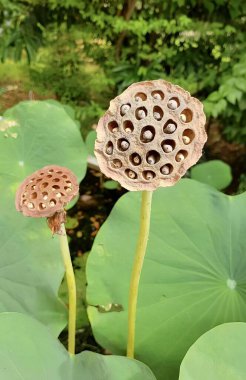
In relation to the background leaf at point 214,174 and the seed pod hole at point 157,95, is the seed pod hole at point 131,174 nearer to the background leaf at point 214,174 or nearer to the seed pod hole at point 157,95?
the seed pod hole at point 157,95

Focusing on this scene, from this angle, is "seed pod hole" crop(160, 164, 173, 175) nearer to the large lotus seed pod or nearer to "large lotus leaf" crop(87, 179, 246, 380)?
the large lotus seed pod

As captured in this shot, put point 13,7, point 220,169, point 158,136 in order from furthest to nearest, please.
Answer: point 13,7, point 220,169, point 158,136

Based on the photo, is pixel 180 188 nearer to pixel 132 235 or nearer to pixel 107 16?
pixel 132 235

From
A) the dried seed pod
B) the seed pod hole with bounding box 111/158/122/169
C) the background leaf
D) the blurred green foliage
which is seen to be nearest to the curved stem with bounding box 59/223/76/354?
the dried seed pod

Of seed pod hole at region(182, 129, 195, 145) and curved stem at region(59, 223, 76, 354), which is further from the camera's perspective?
curved stem at region(59, 223, 76, 354)

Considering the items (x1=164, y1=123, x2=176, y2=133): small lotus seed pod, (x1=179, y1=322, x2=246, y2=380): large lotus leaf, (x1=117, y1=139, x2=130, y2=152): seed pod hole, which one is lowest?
(x1=179, y1=322, x2=246, y2=380): large lotus leaf

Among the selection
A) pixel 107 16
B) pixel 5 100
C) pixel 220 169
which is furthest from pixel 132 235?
pixel 5 100

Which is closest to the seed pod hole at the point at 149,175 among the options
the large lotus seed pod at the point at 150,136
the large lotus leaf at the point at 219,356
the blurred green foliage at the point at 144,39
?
the large lotus seed pod at the point at 150,136

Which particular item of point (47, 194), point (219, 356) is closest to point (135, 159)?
point (47, 194)
